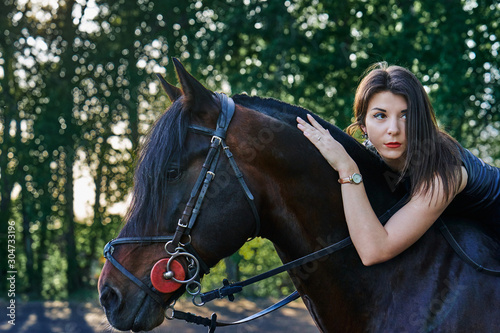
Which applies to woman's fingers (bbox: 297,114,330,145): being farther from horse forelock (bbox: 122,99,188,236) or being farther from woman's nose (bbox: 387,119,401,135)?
horse forelock (bbox: 122,99,188,236)

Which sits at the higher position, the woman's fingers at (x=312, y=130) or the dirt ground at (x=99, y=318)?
the woman's fingers at (x=312, y=130)

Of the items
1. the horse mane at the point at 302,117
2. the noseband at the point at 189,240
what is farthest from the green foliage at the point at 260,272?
the noseband at the point at 189,240

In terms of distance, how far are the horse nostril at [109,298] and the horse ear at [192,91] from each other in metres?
0.84

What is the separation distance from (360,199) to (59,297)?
10.9m

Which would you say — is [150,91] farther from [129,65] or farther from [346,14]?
[346,14]

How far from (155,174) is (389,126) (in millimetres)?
1068

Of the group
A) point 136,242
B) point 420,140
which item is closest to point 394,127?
point 420,140

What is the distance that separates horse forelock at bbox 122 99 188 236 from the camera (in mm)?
1883

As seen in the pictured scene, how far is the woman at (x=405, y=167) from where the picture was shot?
1.94m

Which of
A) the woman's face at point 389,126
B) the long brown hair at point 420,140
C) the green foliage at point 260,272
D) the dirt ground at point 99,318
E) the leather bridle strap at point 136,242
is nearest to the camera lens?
the leather bridle strap at point 136,242

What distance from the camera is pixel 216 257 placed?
1.94 metres

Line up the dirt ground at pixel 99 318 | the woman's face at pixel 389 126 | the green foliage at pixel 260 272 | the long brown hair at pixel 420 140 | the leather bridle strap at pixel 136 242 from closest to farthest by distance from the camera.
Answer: the leather bridle strap at pixel 136 242 → the long brown hair at pixel 420 140 → the woman's face at pixel 389 126 → the dirt ground at pixel 99 318 → the green foliage at pixel 260 272

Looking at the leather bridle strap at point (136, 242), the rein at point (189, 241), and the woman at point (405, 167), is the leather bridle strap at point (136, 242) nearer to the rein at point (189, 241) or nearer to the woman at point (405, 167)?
the rein at point (189, 241)

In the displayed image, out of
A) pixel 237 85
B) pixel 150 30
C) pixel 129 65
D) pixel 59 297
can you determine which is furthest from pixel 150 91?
pixel 59 297
